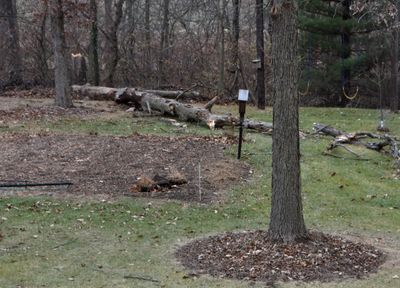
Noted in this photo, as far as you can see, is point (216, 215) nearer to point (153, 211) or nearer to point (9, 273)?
point (153, 211)

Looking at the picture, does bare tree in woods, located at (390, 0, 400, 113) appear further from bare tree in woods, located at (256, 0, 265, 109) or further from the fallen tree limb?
the fallen tree limb

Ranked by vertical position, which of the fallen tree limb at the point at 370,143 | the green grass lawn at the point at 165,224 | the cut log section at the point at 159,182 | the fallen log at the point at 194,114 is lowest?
the green grass lawn at the point at 165,224

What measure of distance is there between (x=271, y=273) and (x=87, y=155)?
6.39 metres

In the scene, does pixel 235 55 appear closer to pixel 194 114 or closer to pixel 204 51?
pixel 204 51

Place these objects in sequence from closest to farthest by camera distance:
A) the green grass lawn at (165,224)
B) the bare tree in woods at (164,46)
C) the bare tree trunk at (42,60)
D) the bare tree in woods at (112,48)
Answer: the green grass lawn at (165,224), the bare tree in woods at (112,48), the bare tree trunk at (42,60), the bare tree in woods at (164,46)

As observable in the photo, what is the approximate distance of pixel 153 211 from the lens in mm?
8914

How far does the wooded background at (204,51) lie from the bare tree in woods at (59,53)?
9.52 feet

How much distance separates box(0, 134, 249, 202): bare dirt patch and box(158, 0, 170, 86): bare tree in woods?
435 inches

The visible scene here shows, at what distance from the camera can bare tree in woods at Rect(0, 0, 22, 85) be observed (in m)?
21.8

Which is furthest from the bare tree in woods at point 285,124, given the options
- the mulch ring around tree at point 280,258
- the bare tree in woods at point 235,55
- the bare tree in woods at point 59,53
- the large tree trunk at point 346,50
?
the bare tree in woods at point 235,55

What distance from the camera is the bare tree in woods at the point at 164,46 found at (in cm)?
2445

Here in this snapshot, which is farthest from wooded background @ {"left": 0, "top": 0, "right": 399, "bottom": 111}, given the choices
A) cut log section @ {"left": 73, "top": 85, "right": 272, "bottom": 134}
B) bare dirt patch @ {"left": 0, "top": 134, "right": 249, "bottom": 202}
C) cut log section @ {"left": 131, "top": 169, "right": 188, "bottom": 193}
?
cut log section @ {"left": 131, "top": 169, "right": 188, "bottom": 193}

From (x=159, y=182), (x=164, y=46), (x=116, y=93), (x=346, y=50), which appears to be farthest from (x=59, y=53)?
(x=346, y=50)

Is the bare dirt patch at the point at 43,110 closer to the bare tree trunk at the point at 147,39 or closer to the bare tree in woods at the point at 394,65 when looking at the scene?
the bare tree trunk at the point at 147,39
